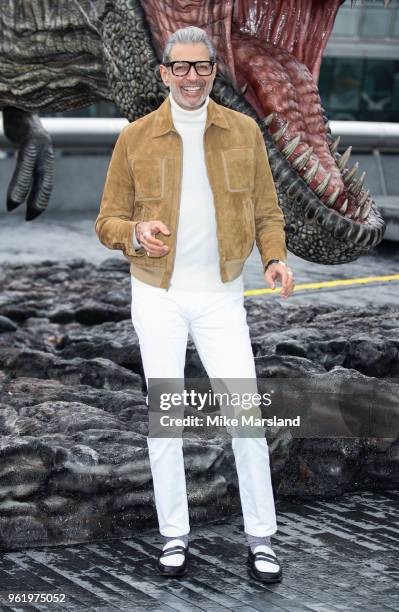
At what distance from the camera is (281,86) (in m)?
3.99

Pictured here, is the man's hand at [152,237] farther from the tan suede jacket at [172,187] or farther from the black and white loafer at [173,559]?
the black and white loafer at [173,559]

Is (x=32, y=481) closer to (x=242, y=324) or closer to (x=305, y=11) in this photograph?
(x=242, y=324)

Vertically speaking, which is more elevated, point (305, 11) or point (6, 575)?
point (305, 11)

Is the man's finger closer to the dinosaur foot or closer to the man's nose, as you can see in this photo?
the man's nose

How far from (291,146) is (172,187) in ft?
2.46

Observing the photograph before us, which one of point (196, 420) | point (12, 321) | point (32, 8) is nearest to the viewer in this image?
point (196, 420)

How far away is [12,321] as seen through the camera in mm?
6039

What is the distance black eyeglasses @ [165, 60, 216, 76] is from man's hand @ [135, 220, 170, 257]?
0.41 meters

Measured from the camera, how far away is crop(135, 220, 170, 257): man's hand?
2977mm

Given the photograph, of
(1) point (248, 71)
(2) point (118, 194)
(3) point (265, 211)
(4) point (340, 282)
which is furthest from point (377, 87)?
(2) point (118, 194)

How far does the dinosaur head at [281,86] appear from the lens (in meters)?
3.79

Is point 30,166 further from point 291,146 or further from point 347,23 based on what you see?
point 347,23

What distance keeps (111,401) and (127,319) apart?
70.8 inches

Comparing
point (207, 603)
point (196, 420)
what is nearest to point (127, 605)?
point (207, 603)
